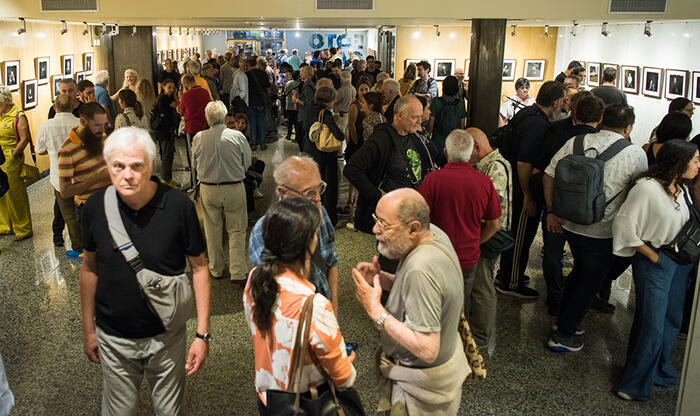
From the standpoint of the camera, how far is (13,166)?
7070mm

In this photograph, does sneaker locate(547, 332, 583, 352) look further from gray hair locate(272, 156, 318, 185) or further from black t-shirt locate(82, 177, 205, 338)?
black t-shirt locate(82, 177, 205, 338)

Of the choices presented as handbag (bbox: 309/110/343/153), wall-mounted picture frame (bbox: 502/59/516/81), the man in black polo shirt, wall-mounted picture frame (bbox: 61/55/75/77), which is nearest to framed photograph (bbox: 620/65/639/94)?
wall-mounted picture frame (bbox: 502/59/516/81)

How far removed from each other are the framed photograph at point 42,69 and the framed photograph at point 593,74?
1097 centimetres

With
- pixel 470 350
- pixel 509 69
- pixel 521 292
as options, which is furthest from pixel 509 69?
pixel 470 350

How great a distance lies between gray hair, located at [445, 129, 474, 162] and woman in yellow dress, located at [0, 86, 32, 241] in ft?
17.5

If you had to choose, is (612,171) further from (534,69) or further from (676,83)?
(534,69)

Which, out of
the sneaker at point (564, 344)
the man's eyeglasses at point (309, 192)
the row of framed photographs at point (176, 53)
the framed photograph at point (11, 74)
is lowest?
the sneaker at point (564, 344)

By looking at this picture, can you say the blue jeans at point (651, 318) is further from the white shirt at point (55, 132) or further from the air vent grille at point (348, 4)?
the white shirt at point (55, 132)

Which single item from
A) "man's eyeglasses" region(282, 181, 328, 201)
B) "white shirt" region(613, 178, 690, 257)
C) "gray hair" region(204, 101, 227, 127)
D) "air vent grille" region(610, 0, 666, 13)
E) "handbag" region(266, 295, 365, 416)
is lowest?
"handbag" region(266, 295, 365, 416)

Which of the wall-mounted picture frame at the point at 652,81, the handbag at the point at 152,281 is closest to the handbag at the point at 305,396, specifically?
the handbag at the point at 152,281

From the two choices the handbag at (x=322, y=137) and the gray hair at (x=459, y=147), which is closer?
the gray hair at (x=459, y=147)

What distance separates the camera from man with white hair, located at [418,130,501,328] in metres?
4.05

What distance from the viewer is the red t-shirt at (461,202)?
13.3ft

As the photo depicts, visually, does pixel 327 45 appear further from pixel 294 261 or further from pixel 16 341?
pixel 294 261
